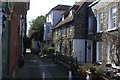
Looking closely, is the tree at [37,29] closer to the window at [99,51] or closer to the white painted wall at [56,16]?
the white painted wall at [56,16]

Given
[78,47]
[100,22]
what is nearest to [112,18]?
[100,22]

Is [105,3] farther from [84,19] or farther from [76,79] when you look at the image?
[76,79]

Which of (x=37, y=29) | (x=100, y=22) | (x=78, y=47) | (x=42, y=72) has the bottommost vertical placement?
(x=42, y=72)

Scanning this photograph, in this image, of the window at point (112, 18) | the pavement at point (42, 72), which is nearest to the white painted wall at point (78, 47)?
the pavement at point (42, 72)

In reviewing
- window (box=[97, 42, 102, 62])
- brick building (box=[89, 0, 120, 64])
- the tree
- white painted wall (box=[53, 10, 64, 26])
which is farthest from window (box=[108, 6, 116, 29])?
the tree

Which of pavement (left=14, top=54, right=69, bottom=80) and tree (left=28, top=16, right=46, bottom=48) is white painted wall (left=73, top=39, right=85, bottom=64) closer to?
pavement (left=14, top=54, right=69, bottom=80)

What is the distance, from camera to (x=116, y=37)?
10328mm

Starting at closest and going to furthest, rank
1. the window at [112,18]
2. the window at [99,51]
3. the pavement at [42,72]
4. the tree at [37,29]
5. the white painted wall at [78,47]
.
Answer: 1. the pavement at [42,72]
2. the window at [112,18]
3. the window at [99,51]
4. the white painted wall at [78,47]
5. the tree at [37,29]

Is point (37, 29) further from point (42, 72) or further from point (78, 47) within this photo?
point (42, 72)

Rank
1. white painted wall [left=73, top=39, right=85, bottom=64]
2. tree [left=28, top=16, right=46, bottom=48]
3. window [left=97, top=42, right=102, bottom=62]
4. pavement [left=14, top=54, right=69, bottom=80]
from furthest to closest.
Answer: tree [left=28, top=16, right=46, bottom=48] → white painted wall [left=73, top=39, right=85, bottom=64] → window [left=97, top=42, right=102, bottom=62] → pavement [left=14, top=54, right=69, bottom=80]

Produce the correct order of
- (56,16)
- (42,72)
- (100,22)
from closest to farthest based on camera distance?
(42,72) < (100,22) < (56,16)

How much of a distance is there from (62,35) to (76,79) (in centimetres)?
1253

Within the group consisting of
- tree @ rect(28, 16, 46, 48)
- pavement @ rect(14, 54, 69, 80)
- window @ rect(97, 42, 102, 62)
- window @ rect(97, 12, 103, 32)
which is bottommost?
→ pavement @ rect(14, 54, 69, 80)

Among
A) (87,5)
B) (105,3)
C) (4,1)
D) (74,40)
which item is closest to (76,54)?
(74,40)
